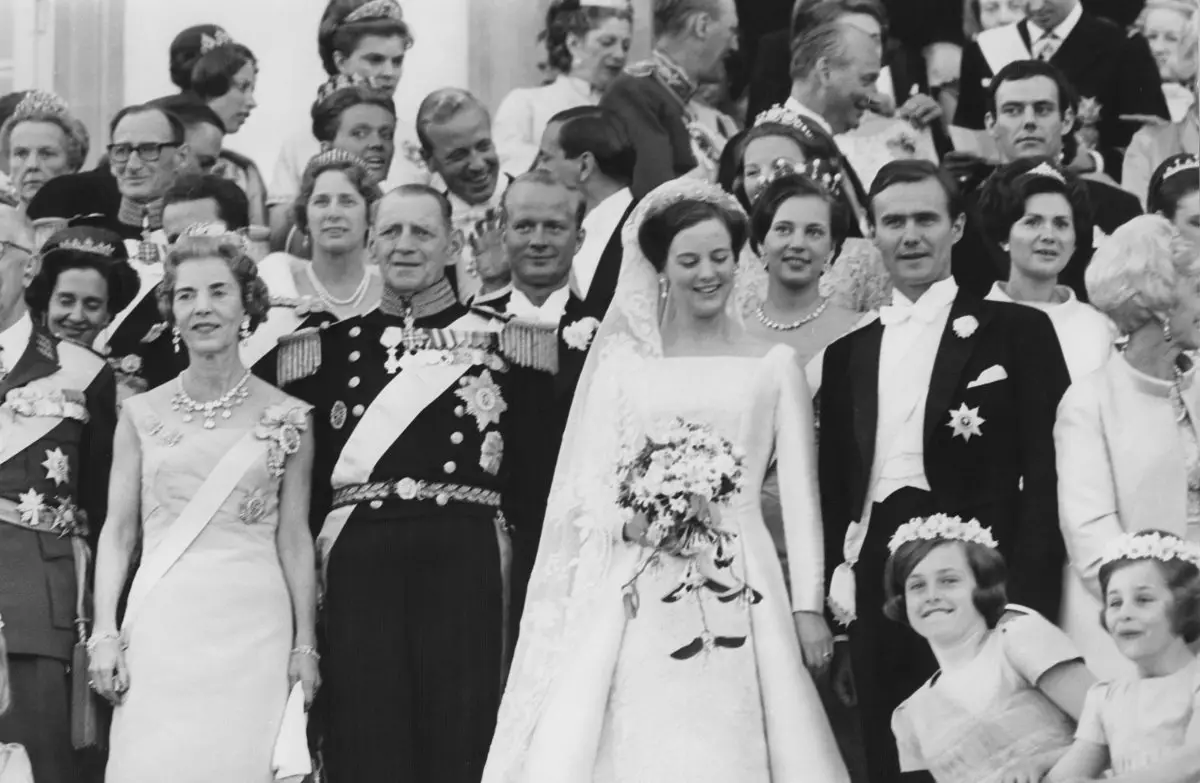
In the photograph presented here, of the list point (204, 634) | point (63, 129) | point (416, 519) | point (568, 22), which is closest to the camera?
point (204, 634)

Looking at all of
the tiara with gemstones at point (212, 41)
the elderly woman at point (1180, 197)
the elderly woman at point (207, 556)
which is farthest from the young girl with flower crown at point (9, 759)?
the elderly woman at point (1180, 197)

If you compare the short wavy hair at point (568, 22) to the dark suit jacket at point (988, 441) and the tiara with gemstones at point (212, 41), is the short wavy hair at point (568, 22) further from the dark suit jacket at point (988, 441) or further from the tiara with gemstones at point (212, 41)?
the dark suit jacket at point (988, 441)

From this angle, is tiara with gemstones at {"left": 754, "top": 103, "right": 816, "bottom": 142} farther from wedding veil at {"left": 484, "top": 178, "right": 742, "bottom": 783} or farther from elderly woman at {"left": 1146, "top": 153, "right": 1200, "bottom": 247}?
wedding veil at {"left": 484, "top": 178, "right": 742, "bottom": 783}

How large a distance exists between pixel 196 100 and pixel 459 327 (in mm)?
2200

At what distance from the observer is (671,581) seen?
6945mm

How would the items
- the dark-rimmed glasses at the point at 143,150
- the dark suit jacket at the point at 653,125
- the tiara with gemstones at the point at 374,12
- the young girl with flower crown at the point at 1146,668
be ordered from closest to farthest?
the young girl with flower crown at the point at 1146,668 < the dark-rimmed glasses at the point at 143,150 < the dark suit jacket at the point at 653,125 < the tiara with gemstones at the point at 374,12

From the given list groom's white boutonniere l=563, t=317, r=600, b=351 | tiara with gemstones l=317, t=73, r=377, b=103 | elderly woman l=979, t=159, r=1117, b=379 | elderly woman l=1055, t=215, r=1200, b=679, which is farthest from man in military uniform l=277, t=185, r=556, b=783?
tiara with gemstones l=317, t=73, r=377, b=103

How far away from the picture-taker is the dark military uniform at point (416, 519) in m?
7.29

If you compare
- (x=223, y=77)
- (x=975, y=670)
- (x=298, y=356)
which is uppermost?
(x=223, y=77)

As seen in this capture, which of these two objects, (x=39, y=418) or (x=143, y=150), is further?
(x=143, y=150)

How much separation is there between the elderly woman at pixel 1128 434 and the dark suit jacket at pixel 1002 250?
1.04 meters

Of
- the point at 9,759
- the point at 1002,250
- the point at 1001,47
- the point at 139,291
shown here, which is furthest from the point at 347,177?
the point at 1001,47

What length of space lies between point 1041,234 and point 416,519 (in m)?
1.86

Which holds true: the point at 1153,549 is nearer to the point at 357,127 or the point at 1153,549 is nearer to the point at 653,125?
the point at 653,125
